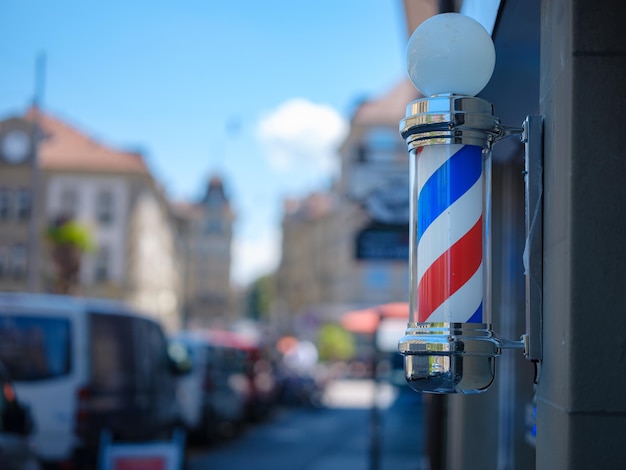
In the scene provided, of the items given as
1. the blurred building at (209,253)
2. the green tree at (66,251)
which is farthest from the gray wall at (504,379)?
the blurred building at (209,253)

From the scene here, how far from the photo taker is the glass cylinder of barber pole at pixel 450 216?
2.33 m

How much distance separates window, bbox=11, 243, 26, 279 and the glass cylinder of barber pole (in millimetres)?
55691

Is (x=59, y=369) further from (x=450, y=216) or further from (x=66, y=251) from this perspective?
(x=66, y=251)

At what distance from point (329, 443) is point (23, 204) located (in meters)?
40.6

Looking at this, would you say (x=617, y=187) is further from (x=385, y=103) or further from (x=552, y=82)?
(x=385, y=103)

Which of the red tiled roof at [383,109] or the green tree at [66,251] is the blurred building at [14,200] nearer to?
the green tree at [66,251]

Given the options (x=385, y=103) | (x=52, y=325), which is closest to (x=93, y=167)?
(x=385, y=103)

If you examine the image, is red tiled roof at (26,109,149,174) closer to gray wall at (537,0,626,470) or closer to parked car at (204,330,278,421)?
parked car at (204,330,278,421)

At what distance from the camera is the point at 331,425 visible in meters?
23.1

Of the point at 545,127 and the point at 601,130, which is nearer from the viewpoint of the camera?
the point at 601,130

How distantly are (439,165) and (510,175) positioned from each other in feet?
11.9

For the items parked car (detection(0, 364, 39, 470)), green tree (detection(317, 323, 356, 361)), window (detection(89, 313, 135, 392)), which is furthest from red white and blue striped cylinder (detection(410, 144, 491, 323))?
green tree (detection(317, 323, 356, 361))

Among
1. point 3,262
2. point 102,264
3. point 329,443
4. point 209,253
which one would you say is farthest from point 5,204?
point 209,253

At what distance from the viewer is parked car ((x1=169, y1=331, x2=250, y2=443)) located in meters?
16.9
